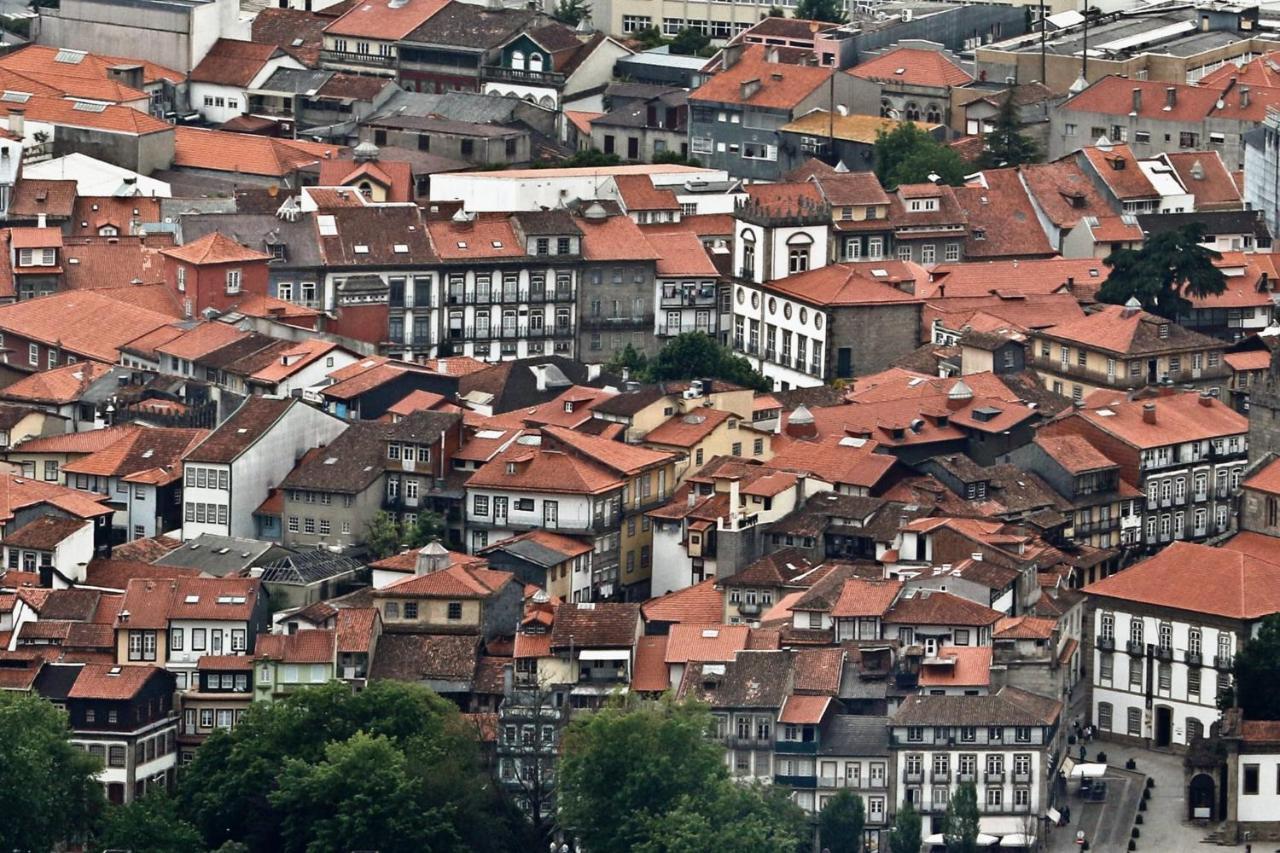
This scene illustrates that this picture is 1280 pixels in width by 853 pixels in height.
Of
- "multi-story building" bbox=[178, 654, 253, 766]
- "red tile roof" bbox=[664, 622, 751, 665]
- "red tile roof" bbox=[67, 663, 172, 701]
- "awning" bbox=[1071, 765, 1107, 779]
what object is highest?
"red tile roof" bbox=[664, 622, 751, 665]

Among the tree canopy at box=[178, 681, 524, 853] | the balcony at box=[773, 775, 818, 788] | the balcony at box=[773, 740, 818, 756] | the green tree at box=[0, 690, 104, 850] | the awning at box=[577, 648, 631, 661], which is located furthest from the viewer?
the awning at box=[577, 648, 631, 661]

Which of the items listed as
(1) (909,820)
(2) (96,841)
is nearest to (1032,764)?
(1) (909,820)

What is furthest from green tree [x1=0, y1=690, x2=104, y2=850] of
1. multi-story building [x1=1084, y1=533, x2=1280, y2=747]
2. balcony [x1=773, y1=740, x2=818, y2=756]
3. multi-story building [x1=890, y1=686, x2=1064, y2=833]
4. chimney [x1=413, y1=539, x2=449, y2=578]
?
multi-story building [x1=1084, y1=533, x2=1280, y2=747]

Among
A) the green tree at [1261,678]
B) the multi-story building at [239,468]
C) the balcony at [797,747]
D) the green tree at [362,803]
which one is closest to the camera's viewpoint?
the green tree at [362,803]

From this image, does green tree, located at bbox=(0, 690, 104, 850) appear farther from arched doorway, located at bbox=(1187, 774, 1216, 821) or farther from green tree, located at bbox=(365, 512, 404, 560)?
arched doorway, located at bbox=(1187, 774, 1216, 821)

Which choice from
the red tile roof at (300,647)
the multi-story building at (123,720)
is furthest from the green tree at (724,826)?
the multi-story building at (123,720)

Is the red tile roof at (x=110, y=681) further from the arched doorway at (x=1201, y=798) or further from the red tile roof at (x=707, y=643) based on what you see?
the arched doorway at (x=1201, y=798)
